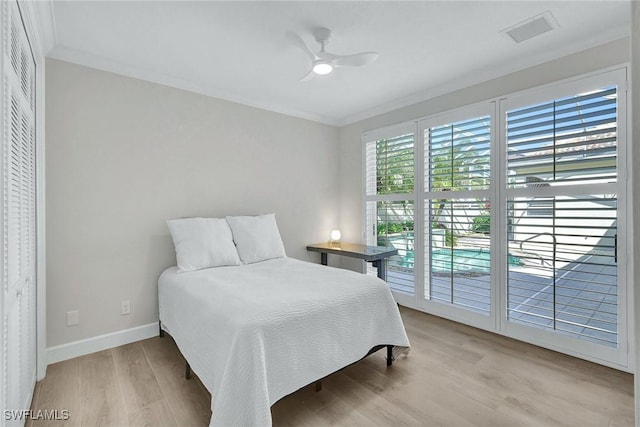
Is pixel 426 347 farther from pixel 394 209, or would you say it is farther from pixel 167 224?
pixel 167 224

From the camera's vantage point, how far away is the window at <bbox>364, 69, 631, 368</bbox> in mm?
2354

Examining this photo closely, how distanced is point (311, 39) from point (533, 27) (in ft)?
5.29

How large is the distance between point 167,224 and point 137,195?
0.36 meters

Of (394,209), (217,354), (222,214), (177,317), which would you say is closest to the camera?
(217,354)

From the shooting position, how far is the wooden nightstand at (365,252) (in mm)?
3432

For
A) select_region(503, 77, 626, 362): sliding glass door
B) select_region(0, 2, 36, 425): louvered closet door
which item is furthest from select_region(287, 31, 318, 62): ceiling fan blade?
select_region(503, 77, 626, 362): sliding glass door

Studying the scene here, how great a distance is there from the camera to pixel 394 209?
12.7 feet

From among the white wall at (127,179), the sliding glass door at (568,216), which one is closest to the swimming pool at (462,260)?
the sliding glass door at (568,216)

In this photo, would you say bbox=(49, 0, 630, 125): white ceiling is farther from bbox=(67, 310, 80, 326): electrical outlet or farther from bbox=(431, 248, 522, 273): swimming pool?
bbox=(67, 310, 80, 326): electrical outlet

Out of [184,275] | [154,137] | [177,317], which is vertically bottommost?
[177,317]

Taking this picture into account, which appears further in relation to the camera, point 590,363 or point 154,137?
point 154,137

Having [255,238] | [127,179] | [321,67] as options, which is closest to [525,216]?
[321,67]

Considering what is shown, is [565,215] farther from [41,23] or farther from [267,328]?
[41,23]

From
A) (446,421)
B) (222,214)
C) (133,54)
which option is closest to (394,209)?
(222,214)
